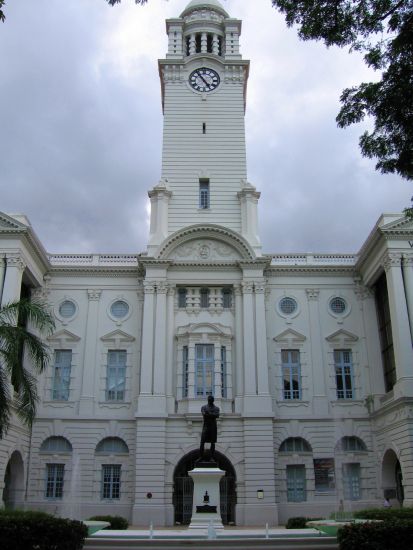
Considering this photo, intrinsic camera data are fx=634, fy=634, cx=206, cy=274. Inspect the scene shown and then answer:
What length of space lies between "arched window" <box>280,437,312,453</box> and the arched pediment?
9688 millimetres

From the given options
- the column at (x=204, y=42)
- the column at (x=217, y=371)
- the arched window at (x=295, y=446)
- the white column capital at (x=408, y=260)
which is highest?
the column at (x=204, y=42)

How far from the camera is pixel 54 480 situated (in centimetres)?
3183

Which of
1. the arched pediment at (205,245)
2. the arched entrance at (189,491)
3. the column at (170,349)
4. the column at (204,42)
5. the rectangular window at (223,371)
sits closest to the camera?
the arched entrance at (189,491)

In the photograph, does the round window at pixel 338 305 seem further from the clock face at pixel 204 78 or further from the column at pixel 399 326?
the clock face at pixel 204 78

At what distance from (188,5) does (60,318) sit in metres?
23.1

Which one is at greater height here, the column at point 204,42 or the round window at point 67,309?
the column at point 204,42

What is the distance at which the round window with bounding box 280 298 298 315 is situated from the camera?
114 ft

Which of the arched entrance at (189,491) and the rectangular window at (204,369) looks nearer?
the arched entrance at (189,491)

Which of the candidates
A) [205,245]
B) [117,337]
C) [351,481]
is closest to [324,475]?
[351,481]

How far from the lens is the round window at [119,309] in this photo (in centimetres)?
3484

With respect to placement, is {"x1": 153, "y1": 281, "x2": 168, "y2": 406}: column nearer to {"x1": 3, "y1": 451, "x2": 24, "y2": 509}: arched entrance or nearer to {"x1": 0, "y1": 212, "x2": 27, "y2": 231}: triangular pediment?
{"x1": 3, "y1": 451, "x2": 24, "y2": 509}: arched entrance

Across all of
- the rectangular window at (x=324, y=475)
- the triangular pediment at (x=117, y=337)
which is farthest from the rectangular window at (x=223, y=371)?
the rectangular window at (x=324, y=475)

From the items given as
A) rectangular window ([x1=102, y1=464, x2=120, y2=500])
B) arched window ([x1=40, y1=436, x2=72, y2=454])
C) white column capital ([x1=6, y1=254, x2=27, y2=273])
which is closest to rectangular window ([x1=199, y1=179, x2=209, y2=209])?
white column capital ([x1=6, y1=254, x2=27, y2=273])

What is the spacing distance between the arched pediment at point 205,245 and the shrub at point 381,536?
21542mm
